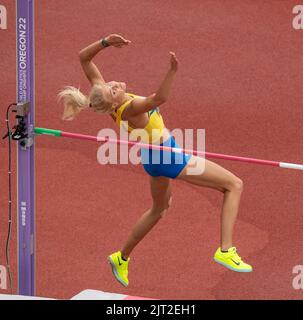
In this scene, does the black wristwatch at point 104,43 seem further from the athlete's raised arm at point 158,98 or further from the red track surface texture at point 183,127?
the red track surface texture at point 183,127

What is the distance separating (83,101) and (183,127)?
5.04m

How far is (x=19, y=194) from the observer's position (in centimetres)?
808

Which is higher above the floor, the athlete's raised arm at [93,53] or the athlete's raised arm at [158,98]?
the athlete's raised arm at [93,53]

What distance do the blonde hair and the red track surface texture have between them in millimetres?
2979

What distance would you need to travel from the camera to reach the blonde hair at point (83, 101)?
7.52 metres

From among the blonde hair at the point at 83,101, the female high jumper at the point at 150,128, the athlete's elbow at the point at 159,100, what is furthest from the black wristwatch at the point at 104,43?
the athlete's elbow at the point at 159,100

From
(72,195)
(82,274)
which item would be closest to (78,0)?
(72,195)

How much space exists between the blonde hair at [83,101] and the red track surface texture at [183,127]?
2.98 metres

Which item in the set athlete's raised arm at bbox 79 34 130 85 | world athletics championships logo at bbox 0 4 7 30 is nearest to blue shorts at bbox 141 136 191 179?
athlete's raised arm at bbox 79 34 130 85

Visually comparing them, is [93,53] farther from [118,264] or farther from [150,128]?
[118,264]

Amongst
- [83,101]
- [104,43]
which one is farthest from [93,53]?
[83,101]

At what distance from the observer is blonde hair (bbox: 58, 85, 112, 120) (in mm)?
7520

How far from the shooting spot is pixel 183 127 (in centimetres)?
1255

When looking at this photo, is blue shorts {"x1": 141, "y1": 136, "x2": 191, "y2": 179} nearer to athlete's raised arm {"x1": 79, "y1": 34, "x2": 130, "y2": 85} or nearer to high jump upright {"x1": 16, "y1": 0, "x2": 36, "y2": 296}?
athlete's raised arm {"x1": 79, "y1": 34, "x2": 130, "y2": 85}
